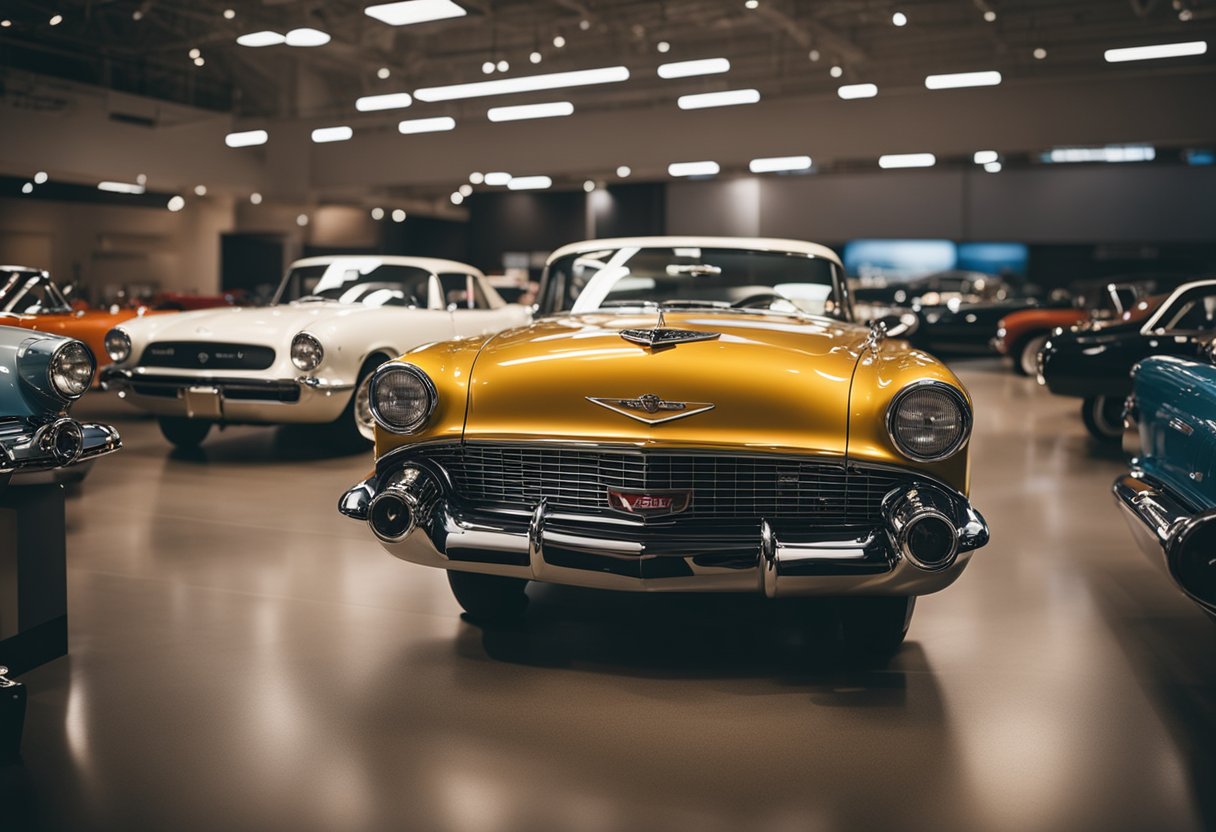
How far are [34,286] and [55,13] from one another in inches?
324

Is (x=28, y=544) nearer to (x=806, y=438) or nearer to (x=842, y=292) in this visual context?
(x=806, y=438)

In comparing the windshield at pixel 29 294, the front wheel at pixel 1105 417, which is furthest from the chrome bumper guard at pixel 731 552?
the front wheel at pixel 1105 417

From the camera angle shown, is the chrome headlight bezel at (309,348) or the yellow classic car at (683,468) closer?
the yellow classic car at (683,468)

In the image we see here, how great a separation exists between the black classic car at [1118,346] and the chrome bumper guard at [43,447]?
659 cm

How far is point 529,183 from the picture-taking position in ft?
71.2

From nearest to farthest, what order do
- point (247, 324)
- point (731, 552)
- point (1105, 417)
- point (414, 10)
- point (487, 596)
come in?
1. point (731, 552)
2. point (487, 596)
3. point (247, 324)
4. point (1105, 417)
5. point (414, 10)

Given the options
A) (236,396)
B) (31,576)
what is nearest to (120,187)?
(236,396)

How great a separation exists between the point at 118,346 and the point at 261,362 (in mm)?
954

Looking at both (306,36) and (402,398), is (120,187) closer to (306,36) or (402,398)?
(306,36)

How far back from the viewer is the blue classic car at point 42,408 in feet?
8.87

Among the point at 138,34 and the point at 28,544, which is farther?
the point at 138,34

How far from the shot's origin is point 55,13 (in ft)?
45.0


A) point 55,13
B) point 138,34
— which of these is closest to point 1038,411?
point 55,13

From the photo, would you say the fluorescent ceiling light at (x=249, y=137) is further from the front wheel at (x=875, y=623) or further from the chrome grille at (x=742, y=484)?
the front wheel at (x=875, y=623)
